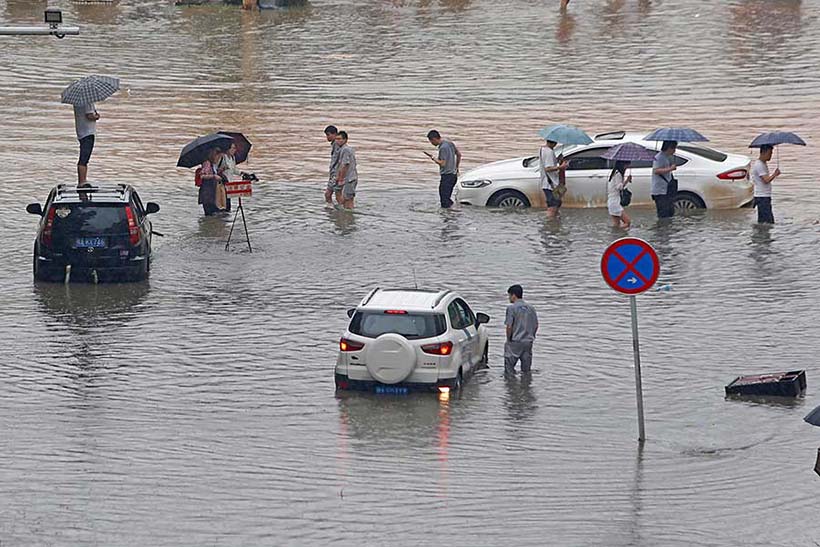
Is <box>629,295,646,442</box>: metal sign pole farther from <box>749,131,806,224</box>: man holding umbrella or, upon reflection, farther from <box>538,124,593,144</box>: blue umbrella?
<box>538,124,593,144</box>: blue umbrella

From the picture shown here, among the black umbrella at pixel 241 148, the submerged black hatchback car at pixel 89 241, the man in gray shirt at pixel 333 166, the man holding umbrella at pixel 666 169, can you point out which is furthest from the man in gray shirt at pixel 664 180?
the submerged black hatchback car at pixel 89 241

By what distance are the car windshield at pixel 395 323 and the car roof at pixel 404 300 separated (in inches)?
3.1

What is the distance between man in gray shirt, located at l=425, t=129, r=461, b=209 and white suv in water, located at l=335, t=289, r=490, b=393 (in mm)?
11155

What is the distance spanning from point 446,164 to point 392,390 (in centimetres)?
1178

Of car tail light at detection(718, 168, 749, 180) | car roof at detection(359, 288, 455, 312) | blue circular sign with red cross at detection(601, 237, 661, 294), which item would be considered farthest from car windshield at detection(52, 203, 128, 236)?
car tail light at detection(718, 168, 749, 180)

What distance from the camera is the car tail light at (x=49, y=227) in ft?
77.8

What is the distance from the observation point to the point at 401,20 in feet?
201

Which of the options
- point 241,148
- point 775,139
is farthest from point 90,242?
point 775,139

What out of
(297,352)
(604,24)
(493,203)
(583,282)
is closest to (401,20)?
(604,24)

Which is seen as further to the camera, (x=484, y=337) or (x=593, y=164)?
(x=593, y=164)

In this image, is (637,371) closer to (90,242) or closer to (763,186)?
(90,242)

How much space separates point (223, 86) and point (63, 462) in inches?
1251

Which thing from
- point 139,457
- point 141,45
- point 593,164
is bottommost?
point 139,457

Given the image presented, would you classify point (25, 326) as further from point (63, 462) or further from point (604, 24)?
point (604, 24)
